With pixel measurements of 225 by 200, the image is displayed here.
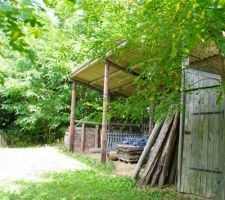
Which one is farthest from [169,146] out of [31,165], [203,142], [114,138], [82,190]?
[114,138]

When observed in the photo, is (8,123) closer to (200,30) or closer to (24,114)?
(24,114)

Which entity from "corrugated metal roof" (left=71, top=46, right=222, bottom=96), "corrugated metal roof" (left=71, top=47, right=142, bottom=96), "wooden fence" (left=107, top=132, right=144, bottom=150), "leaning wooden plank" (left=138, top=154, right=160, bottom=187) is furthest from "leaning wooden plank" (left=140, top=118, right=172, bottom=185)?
"wooden fence" (left=107, top=132, right=144, bottom=150)

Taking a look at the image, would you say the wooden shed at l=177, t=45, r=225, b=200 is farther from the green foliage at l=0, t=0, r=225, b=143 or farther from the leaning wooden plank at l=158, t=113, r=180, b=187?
the green foliage at l=0, t=0, r=225, b=143

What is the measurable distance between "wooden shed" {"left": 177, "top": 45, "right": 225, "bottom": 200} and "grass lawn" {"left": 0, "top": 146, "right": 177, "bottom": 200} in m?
0.58

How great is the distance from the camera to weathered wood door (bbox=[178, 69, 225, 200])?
217 inches

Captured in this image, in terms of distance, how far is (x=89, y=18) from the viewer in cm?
675

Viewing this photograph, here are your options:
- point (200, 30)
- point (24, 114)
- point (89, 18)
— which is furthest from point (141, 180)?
point (24, 114)

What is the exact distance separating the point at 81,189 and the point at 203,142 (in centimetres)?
260

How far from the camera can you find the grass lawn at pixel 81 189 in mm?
5777

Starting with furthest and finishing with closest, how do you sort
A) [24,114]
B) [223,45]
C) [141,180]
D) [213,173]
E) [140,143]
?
[24,114] < [140,143] < [141,180] < [213,173] < [223,45]

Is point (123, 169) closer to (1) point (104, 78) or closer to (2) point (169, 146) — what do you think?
(2) point (169, 146)

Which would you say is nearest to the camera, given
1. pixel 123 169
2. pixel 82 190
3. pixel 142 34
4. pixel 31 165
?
pixel 142 34

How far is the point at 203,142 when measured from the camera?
5828 millimetres

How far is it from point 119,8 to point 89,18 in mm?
1010
